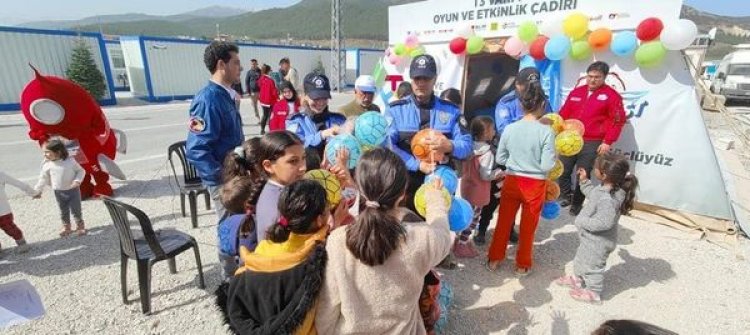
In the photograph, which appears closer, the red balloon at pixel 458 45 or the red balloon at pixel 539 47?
the red balloon at pixel 539 47

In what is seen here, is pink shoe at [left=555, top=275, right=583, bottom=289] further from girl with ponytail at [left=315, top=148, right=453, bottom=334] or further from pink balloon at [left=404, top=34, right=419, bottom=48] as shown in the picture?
pink balloon at [left=404, top=34, right=419, bottom=48]

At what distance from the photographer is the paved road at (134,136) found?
6715 mm

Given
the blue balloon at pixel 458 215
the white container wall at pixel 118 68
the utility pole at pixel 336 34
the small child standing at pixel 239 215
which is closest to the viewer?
the small child standing at pixel 239 215

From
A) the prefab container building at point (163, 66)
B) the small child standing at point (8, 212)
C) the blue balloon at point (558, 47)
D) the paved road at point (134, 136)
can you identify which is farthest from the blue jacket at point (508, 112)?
the prefab container building at point (163, 66)

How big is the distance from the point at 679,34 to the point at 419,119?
3330 mm

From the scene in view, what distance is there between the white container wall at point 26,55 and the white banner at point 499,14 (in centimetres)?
1272

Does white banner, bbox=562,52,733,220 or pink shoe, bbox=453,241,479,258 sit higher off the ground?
white banner, bbox=562,52,733,220

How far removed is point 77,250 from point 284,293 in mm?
3737

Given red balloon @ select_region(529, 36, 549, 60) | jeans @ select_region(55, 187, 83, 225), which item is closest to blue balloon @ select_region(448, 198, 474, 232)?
red balloon @ select_region(529, 36, 549, 60)

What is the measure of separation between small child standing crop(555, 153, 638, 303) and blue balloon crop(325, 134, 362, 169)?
1.89 meters

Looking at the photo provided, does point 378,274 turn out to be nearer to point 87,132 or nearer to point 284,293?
point 284,293

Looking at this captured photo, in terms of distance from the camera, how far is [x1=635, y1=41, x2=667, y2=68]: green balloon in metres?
4.29

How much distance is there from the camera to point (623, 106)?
4730 mm

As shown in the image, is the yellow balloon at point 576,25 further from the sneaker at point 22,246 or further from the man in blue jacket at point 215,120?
the sneaker at point 22,246
